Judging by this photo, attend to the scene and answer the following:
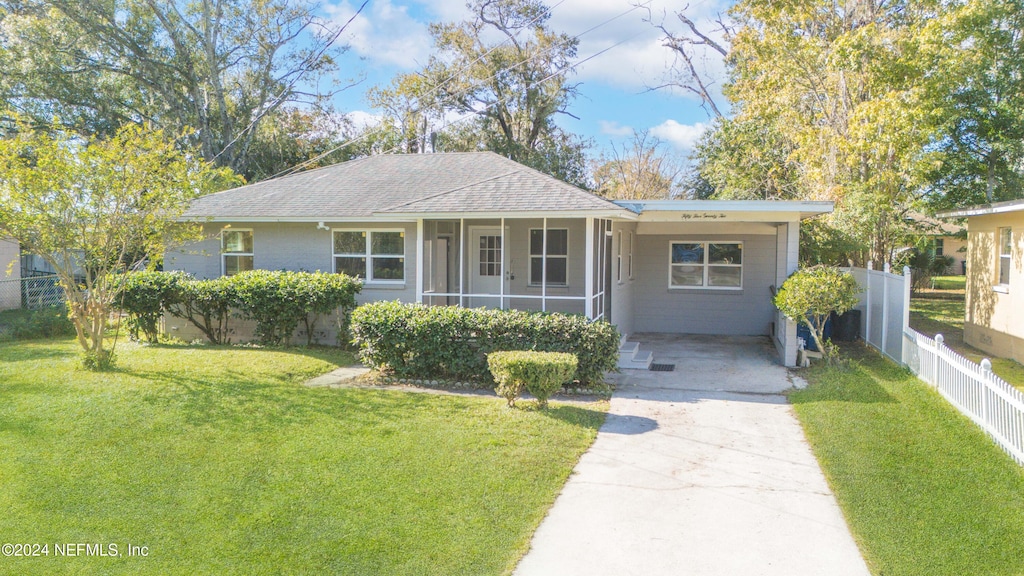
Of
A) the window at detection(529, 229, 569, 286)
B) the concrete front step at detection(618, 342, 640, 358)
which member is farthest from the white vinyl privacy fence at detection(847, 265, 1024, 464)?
the window at detection(529, 229, 569, 286)

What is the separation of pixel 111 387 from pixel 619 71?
24.5 metres

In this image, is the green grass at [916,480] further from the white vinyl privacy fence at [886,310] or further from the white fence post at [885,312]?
the white fence post at [885,312]

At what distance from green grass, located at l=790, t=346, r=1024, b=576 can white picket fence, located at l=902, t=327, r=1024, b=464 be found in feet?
0.42

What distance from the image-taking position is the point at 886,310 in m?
11.9

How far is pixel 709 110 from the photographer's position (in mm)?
29391

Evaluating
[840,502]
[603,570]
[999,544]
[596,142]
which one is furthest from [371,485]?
[596,142]

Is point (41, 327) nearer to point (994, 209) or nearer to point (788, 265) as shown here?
point (788, 265)

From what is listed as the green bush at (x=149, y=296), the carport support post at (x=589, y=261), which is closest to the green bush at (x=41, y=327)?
the green bush at (x=149, y=296)

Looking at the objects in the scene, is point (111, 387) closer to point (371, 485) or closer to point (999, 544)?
point (371, 485)

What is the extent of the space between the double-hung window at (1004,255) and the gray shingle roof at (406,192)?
7.94 metres

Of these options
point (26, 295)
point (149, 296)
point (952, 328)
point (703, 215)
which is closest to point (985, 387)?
point (703, 215)

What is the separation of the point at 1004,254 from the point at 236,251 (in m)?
15.0

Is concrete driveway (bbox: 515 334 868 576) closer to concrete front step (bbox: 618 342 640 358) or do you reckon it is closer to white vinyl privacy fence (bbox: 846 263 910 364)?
concrete front step (bbox: 618 342 640 358)

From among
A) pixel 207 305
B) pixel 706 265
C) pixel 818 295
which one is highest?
pixel 706 265
